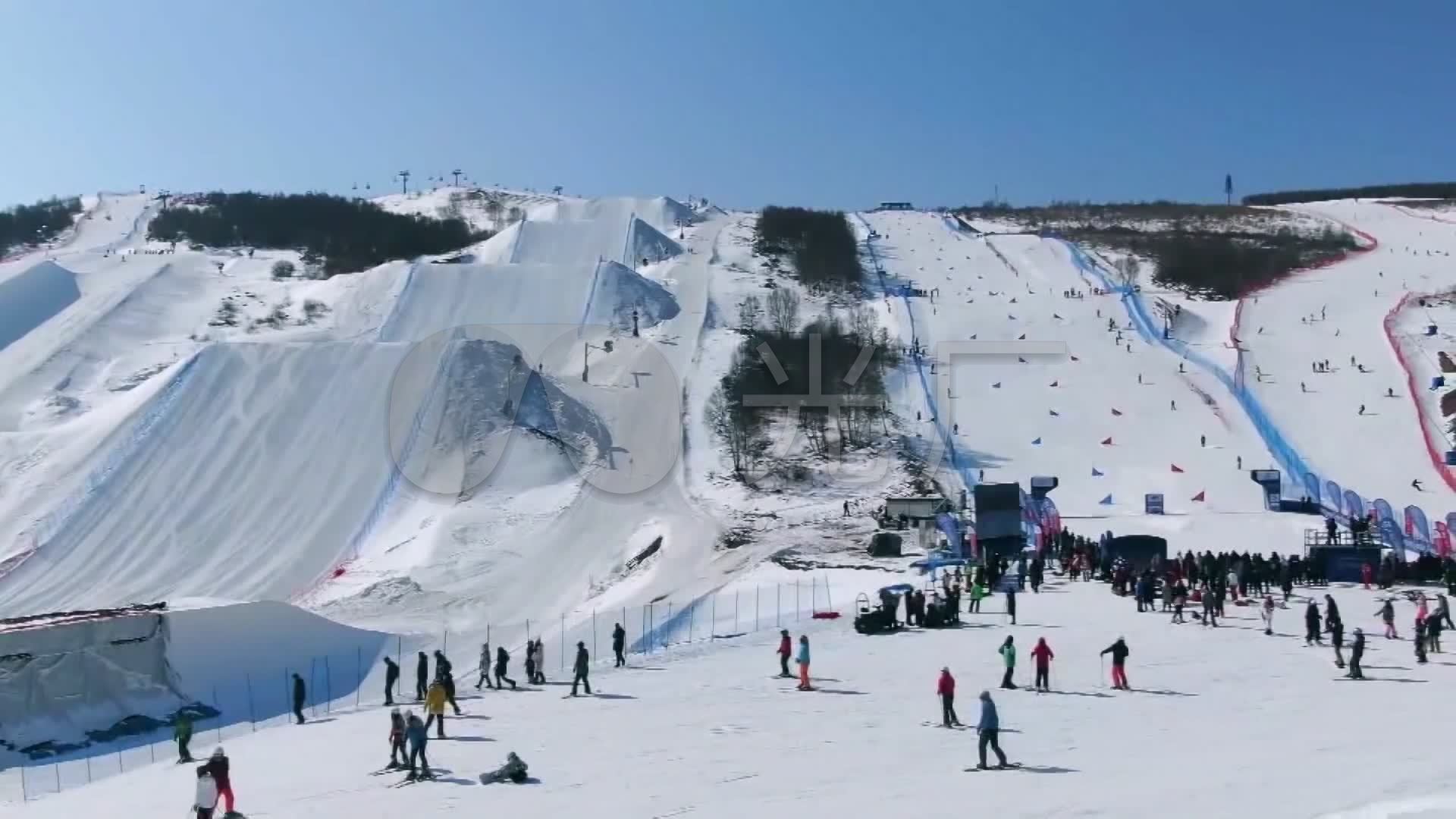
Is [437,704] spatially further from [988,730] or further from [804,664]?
[988,730]

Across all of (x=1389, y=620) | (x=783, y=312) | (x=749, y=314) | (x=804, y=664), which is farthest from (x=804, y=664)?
(x=749, y=314)

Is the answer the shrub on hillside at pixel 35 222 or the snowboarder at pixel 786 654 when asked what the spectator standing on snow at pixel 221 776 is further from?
the shrub on hillside at pixel 35 222

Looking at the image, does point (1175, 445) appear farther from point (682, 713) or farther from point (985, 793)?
point (985, 793)

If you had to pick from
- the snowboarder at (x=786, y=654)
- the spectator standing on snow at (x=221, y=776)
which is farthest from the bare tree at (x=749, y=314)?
the spectator standing on snow at (x=221, y=776)

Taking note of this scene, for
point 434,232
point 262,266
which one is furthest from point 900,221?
point 262,266

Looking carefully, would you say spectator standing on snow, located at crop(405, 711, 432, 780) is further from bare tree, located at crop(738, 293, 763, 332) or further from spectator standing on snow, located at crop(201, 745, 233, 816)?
bare tree, located at crop(738, 293, 763, 332)

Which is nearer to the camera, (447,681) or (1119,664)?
(1119,664)
